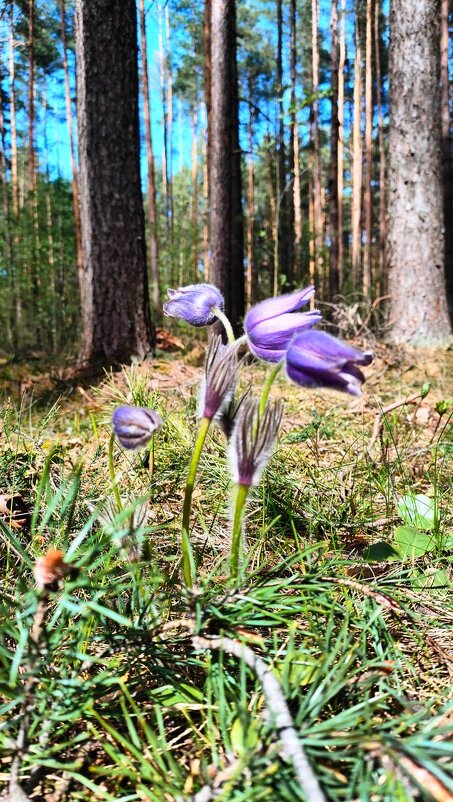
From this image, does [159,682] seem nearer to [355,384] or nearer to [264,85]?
[355,384]

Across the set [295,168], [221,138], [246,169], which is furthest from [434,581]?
[246,169]

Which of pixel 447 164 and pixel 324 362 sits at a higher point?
pixel 447 164

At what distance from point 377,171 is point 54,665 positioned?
85.0 ft

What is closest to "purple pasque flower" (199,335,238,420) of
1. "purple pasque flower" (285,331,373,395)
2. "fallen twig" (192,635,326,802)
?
"purple pasque flower" (285,331,373,395)

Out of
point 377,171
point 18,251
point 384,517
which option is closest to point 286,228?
point 18,251

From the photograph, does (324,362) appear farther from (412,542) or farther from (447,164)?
(447,164)

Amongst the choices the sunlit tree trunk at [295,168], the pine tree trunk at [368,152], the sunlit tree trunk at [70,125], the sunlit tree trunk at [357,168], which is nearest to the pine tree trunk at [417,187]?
the sunlit tree trunk at [70,125]

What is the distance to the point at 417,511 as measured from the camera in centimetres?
115

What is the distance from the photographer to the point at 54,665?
0.69 m

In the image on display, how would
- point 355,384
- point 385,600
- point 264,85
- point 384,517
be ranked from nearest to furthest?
point 355,384 < point 385,600 < point 384,517 < point 264,85

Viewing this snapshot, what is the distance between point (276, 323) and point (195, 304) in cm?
18

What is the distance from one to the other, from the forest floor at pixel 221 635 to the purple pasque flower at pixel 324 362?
0.23 m

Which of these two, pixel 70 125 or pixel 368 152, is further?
pixel 368 152

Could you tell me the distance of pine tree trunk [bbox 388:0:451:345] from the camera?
4598 millimetres
